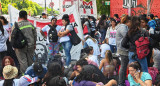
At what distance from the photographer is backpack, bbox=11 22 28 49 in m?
7.13

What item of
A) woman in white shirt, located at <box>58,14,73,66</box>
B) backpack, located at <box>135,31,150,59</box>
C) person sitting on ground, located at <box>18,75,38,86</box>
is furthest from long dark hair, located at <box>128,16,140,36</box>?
woman in white shirt, located at <box>58,14,73,66</box>

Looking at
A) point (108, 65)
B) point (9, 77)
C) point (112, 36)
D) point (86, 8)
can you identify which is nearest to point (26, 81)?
point (9, 77)

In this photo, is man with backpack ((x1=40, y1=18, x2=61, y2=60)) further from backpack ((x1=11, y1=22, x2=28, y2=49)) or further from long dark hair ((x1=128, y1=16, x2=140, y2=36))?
long dark hair ((x1=128, y1=16, x2=140, y2=36))

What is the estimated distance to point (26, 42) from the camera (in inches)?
287

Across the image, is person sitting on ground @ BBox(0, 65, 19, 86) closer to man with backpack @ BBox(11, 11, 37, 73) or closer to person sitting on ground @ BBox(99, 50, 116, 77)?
man with backpack @ BBox(11, 11, 37, 73)

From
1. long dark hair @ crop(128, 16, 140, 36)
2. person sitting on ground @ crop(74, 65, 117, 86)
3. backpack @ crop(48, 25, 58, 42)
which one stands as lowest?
person sitting on ground @ crop(74, 65, 117, 86)

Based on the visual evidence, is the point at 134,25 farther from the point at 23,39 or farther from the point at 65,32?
the point at 65,32

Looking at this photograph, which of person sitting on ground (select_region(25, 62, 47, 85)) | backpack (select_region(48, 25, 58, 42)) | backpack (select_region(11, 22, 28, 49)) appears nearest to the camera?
person sitting on ground (select_region(25, 62, 47, 85))

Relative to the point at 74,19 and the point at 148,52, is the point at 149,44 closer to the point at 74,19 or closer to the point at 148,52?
the point at 148,52

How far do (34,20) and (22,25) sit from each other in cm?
283

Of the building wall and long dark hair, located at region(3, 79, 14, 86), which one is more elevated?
the building wall

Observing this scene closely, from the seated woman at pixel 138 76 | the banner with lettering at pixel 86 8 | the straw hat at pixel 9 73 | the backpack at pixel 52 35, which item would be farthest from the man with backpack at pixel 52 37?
the banner with lettering at pixel 86 8

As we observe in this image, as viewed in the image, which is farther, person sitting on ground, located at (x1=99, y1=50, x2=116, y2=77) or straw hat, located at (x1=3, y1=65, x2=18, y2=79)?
person sitting on ground, located at (x1=99, y1=50, x2=116, y2=77)

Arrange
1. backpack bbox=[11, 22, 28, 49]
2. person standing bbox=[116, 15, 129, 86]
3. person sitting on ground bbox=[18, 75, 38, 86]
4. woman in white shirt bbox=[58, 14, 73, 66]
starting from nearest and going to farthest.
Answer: person sitting on ground bbox=[18, 75, 38, 86] < person standing bbox=[116, 15, 129, 86] < backpack bbox=[11, 22, 28, 49] < woman in white shirt bbox=[58, 14, 73, 66]
